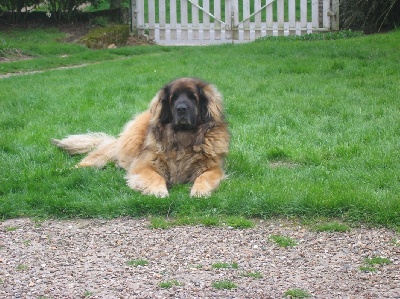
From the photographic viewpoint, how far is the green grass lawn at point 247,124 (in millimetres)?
6684

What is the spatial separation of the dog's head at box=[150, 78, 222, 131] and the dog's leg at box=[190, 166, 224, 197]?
1.89 ft

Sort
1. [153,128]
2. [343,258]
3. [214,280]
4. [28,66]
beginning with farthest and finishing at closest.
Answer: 1. [28,66]
2. [153,128]
3. [343,258]
4. [214,280]

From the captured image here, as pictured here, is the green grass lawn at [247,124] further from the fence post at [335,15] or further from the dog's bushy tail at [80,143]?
the fence post at [335,15]

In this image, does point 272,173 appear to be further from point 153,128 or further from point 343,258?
point 343,258

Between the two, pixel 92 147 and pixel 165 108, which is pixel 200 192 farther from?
pixel 92 147

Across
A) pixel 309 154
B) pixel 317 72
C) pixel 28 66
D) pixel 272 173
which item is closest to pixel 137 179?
pixel 272 173

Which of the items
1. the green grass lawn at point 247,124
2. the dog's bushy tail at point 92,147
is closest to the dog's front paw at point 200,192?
the green grass lawn at point 247,124

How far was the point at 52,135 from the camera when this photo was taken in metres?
9.43

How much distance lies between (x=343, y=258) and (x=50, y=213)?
9.62ft

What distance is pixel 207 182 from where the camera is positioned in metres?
7.16

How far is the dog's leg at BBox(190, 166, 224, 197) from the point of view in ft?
22.8

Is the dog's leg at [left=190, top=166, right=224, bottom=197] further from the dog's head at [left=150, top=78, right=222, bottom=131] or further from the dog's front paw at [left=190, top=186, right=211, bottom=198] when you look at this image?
the dog's head at [left=150, top=78, right=222, bottom=131]

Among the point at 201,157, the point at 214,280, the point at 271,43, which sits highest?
the point at 271,43

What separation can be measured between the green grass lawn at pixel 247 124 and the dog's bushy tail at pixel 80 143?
7.5 inches
